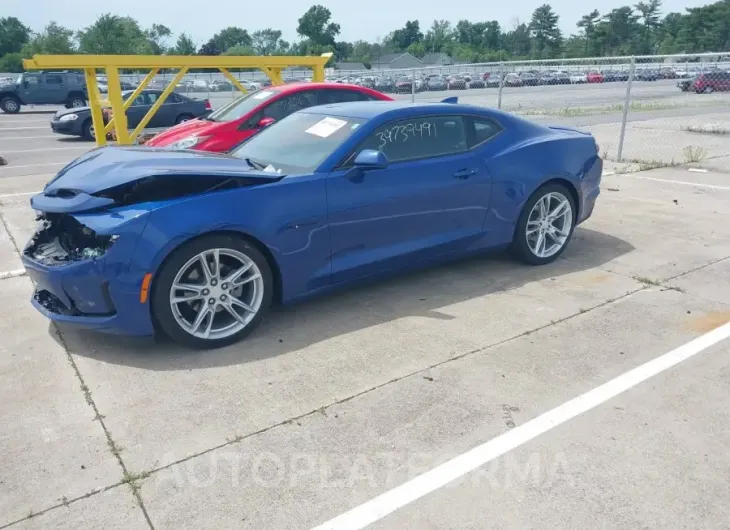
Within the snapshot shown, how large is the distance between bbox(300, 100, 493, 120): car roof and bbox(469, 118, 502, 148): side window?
10cm

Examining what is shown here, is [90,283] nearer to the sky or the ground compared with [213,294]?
nearer to the sky

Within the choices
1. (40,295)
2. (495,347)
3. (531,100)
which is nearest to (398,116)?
(495,347)

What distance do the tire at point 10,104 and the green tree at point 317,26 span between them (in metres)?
102

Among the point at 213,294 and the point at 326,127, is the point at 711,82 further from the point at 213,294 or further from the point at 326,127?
the point at 213,294

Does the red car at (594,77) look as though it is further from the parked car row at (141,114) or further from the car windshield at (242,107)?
the car windshield at (242,107)

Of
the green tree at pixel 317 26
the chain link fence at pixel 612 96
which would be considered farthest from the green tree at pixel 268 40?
the chain link fence at pixel 612 96

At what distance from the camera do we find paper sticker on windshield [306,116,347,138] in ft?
15.0

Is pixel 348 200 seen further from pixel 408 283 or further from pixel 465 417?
pixel 465 417

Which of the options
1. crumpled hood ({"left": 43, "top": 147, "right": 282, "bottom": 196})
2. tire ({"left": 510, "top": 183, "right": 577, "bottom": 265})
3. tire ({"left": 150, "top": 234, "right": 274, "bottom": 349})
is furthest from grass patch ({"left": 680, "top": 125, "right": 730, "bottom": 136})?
tire ({"left": 150, "top": 234, "right": 274, "bottom": 349})

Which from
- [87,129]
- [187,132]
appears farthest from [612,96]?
[187,132]

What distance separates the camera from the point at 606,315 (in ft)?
14.3

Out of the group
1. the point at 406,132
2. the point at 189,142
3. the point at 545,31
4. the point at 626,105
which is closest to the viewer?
the point at 406,132

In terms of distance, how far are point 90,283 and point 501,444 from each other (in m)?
2.40

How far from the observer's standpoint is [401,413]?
316cm
